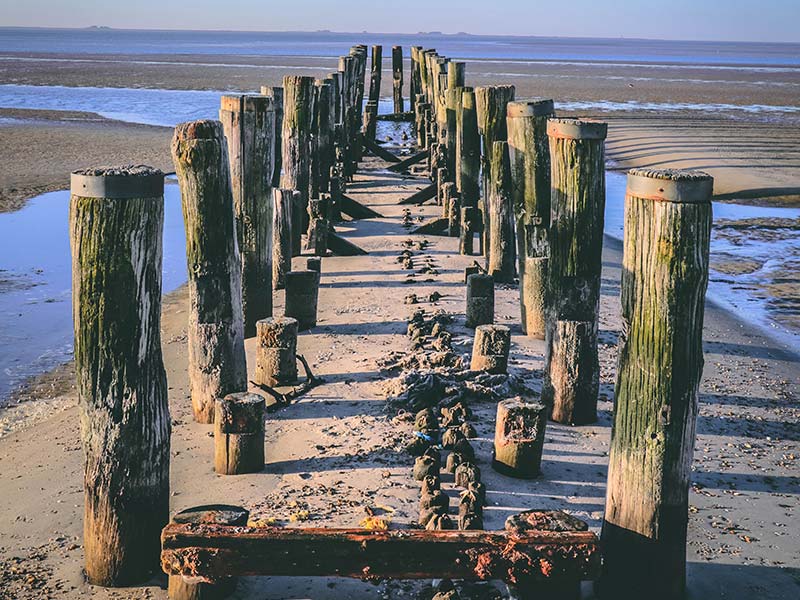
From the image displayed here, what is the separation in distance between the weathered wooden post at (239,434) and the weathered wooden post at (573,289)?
7.44 feet

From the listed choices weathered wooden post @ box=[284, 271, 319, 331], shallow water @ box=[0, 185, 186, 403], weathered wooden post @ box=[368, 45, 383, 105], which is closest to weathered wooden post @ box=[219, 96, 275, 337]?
weathered wooden post @ box=[284, 271, 319, 331]

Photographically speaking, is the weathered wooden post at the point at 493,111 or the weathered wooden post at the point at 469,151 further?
the weathered wooden post at the point at 469,151

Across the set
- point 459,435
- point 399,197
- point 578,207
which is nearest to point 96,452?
point 459,435

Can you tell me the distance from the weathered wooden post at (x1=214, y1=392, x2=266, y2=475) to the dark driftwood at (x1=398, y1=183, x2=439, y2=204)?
1095 centimetres

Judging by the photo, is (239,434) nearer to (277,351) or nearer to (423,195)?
(277,351)

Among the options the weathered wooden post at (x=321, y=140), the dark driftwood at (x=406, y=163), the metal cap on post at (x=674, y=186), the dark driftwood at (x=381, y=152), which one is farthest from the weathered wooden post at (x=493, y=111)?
the dark driftwood at (x=381, y=152)

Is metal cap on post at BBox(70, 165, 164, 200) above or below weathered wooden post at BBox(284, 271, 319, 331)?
above

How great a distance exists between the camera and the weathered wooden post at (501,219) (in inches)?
438

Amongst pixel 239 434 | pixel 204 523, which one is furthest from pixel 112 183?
pixel 239 434

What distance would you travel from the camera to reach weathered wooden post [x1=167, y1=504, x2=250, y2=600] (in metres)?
4.71

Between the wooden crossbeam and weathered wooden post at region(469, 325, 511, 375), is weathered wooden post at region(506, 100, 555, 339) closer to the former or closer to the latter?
weathered wooden post at region(469, 325, 511, 375)

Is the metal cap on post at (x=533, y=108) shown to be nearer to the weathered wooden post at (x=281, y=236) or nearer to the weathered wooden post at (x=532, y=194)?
the weathered wooden post at (x=532, y=194)

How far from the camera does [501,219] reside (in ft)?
36.7

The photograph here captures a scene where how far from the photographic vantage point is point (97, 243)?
473 cm
